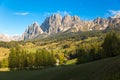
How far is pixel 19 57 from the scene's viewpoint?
6073 inches

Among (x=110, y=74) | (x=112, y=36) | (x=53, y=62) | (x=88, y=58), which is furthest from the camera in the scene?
(x=53, y=62)

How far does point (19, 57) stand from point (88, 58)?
44.3 meters

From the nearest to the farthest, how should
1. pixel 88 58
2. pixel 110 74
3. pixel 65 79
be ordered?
pixel 110 74 < pixel 65 79 < pixel 88 58

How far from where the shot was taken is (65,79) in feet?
168

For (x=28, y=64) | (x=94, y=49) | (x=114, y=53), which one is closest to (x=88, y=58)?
(x=94, y=49)

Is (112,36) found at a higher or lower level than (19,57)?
higher

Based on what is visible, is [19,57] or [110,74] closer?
[110,74]

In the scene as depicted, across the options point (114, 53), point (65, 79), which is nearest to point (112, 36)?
point (114, 53)

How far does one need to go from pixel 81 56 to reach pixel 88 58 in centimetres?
843

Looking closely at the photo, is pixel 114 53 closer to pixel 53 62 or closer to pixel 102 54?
pixel 102 54

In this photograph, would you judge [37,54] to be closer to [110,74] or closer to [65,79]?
[65,79]

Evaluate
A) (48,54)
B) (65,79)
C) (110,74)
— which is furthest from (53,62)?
(110,74)

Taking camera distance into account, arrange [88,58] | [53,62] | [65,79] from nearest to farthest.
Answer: [65,79] < [88,58] < [53,62]

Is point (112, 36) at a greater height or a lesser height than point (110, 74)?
greater
